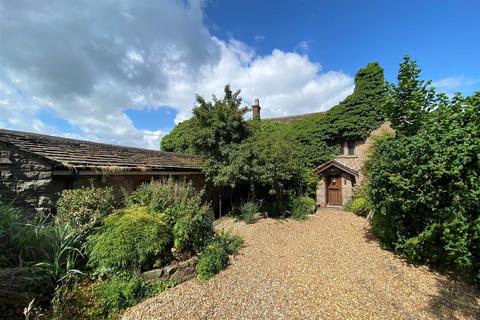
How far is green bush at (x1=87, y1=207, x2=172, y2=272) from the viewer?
4199 mm

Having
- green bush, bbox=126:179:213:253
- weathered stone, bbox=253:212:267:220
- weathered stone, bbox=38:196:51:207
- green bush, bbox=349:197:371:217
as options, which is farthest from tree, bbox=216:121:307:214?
weathered stone, bbox=38:196:51:207

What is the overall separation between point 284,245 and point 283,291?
8.75 ft

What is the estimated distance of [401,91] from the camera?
22.0 ft

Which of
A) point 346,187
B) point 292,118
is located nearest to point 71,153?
point 346,187

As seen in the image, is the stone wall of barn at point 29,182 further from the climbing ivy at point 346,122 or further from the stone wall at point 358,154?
the stone wall at point 358,154

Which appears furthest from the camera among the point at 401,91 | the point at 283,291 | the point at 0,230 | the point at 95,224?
the point at 401,91

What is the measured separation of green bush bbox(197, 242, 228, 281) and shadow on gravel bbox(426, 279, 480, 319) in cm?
392

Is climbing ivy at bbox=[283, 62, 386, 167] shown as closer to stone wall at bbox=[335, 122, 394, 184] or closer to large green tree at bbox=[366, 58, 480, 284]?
stone wall at bbox=[335, 122, 394, 184]

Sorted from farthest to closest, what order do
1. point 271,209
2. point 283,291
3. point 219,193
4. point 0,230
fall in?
point 219,193 < point 271,209 < point 283,291 < point 0,230

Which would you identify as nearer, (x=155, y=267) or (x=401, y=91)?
(x=155, y=267)

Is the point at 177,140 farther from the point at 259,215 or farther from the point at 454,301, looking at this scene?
the point at 454,301

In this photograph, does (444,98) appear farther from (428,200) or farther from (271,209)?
(271,209)

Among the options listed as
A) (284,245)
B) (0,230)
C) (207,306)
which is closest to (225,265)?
(207,306)

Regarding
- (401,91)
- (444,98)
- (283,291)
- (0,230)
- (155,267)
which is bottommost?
(283,291)
